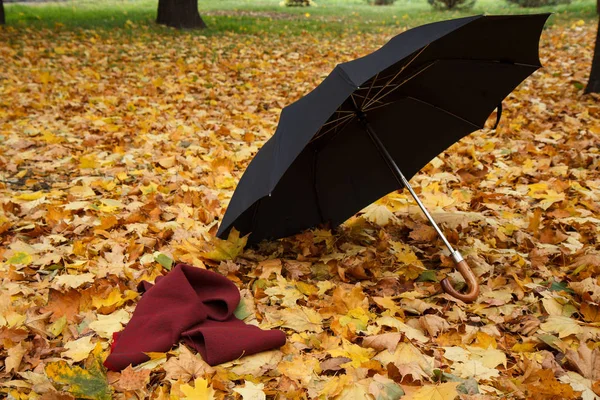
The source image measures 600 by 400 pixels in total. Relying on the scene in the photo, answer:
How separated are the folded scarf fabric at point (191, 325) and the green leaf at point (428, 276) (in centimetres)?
88

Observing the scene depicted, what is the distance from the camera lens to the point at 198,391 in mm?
1896

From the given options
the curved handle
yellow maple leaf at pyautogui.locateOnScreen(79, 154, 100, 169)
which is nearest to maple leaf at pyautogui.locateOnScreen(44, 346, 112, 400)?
the curved handle

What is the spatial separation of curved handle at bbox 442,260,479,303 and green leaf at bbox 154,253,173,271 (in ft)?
4.55

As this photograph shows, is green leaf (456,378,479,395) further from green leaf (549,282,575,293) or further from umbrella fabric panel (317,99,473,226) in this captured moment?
umbrella fabric panel (317,99,473,226)

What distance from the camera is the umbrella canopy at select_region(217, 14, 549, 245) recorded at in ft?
7.50

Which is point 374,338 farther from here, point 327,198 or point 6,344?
point 6,344

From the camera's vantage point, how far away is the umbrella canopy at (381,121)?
2.29 m

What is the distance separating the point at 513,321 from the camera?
2332mm

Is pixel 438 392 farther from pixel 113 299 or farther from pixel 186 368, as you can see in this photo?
pixel 113 299

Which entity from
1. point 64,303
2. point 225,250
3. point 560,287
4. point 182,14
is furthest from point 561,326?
point 182,14

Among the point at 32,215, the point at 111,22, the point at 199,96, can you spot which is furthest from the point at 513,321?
the point at 111,22

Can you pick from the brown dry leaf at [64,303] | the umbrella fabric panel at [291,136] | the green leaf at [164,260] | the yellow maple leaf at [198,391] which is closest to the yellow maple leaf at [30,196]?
the green leaf at [164,260]

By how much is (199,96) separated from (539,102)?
3.96m

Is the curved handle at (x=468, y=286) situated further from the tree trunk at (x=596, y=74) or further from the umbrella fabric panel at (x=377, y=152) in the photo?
the tree trunk at (x=596, y=74)
